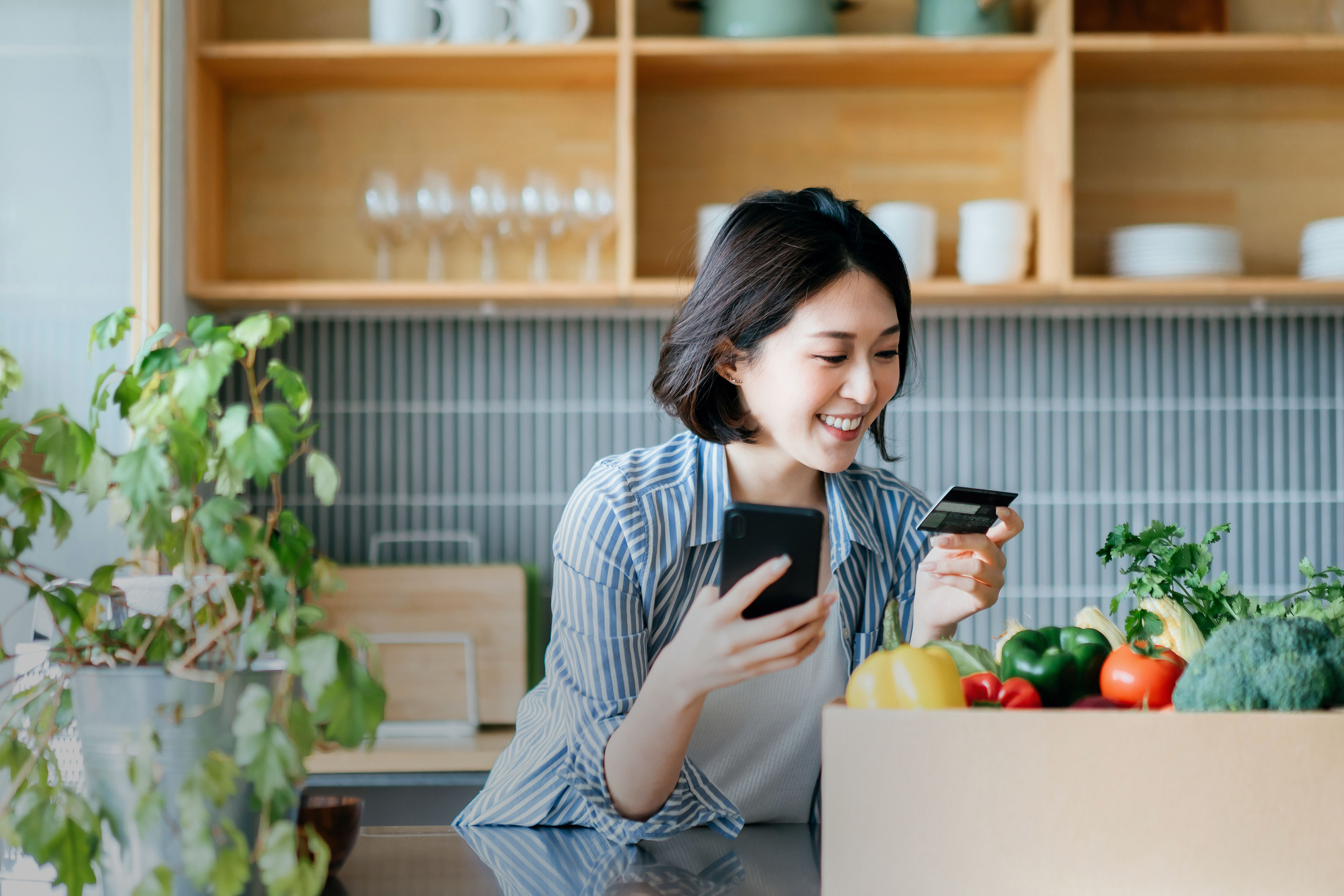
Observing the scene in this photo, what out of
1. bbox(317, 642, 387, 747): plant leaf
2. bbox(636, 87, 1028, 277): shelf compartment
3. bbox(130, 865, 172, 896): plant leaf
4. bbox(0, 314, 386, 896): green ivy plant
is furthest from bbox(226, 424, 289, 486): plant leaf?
bbox(636, 87, 1028, 277): shelf compartment

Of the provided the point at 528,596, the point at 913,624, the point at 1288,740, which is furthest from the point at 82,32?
the point at 1288,740

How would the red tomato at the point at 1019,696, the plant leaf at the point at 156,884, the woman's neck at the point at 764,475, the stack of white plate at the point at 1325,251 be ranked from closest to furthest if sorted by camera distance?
the plant leaf at the point at 156,884, the red tomato at the point at 1019,696, the woman's neck at the point at 764,475, the stack of white plate at the point at 1325,251

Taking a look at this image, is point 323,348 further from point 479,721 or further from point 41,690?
point 41,690

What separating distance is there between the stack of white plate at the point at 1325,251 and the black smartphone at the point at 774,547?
67.3 inches

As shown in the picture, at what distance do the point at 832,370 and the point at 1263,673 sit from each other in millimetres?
498

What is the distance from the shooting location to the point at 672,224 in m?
2.36

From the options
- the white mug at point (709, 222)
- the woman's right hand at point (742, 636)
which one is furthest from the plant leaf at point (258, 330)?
the white mug at point (709, 222)

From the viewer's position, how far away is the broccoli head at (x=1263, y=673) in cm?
69

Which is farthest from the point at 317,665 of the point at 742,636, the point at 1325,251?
the point at 1325,251

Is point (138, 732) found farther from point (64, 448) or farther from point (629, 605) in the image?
point (629, 605)

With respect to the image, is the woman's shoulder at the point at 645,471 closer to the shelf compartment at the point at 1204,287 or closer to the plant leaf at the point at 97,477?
the plant leaf at the point at 97,477

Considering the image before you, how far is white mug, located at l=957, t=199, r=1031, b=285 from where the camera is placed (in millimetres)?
2096

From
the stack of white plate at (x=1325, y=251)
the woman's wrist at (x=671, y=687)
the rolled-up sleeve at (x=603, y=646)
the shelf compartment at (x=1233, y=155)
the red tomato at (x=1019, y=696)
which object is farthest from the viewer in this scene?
the shelf compartment at (x=1233, y=155)

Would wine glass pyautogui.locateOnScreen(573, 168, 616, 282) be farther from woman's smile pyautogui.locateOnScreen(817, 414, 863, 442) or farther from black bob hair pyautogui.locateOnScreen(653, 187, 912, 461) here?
woman's smile pyautogui.locateOnScreen(817, 414, 863, 442)
